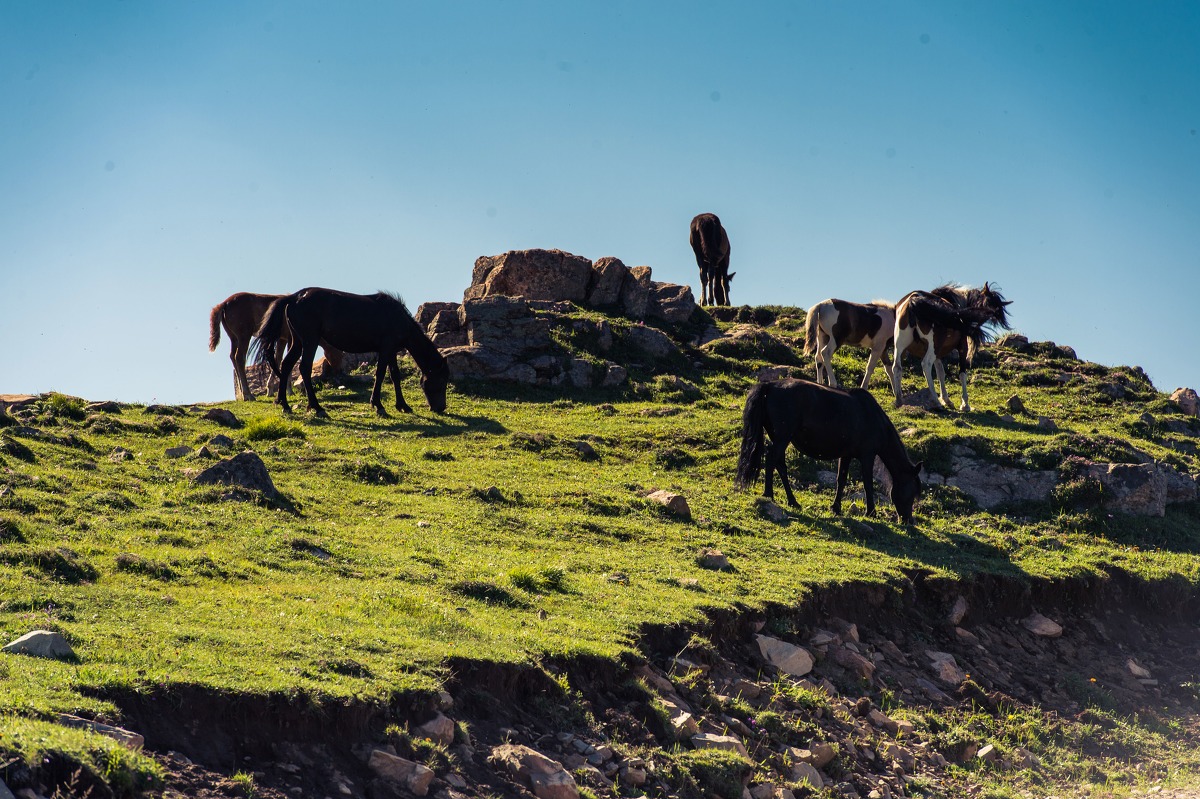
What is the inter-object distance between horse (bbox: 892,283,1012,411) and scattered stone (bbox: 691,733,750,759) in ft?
47.5

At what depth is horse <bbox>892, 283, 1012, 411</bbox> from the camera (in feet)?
76.0

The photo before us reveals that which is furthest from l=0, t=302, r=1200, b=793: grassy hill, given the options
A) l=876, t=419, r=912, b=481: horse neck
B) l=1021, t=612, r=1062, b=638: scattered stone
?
l=876, t=419, r=912, b=481: horse neck

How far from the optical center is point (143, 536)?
12.0 meters

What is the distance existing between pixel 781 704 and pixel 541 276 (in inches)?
889

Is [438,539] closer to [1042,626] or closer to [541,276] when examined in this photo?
[1042,626]

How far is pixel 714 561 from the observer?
13539mm

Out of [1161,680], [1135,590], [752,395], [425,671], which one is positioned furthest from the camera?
[752,395]

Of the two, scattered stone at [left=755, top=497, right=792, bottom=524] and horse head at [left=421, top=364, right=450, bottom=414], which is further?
horse head at [left=421, top=364, right=450, bottom=414]

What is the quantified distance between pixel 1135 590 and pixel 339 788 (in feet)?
40.0

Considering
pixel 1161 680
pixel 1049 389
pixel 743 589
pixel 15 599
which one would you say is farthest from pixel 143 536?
pixel 1049 389

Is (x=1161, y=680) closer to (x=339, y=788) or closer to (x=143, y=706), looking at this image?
(x=339, y=788)

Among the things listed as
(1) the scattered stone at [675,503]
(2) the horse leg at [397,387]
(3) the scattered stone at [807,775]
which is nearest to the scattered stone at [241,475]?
→ (1) the scattered stone at [675,503]

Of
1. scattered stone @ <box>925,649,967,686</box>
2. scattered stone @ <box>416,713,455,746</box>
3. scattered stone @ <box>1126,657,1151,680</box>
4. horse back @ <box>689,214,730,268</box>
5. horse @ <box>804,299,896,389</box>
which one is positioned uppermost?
horse back @ <box>689,214,730,268</box>

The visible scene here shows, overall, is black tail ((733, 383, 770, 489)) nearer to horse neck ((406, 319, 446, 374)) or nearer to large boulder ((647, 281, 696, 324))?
horse neck ((406, 319, 446, 374))
